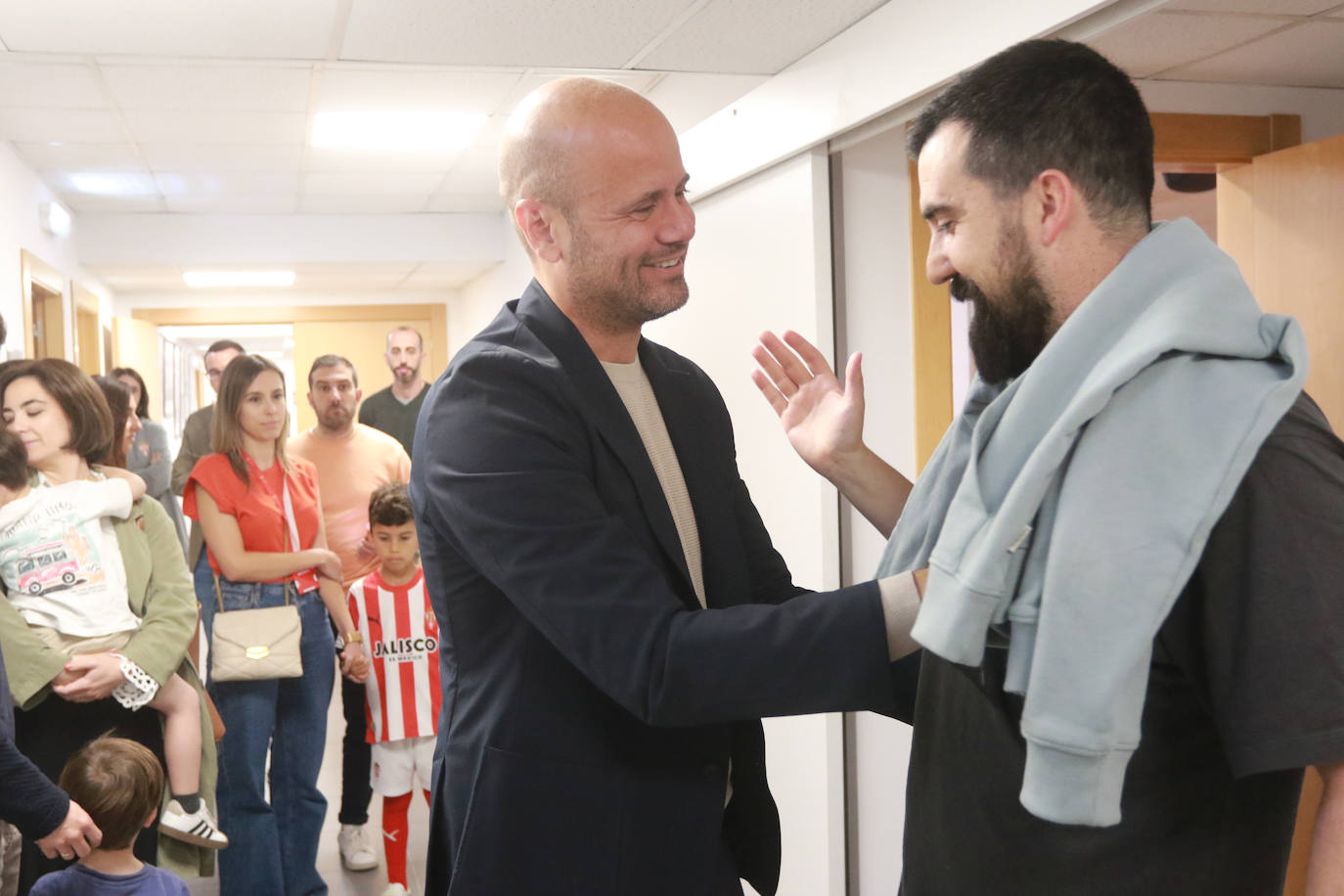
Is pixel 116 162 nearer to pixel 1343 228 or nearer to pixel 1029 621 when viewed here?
pixel 1343 228

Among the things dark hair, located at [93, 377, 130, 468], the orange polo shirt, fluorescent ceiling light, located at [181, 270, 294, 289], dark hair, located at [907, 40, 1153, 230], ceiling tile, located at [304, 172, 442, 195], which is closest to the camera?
dark hair, located at [907, 40, 1153, 230]

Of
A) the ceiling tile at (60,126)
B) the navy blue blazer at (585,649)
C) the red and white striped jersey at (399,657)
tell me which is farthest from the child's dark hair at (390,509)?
the navy blue blazer at (585,649)

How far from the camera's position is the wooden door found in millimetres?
2979

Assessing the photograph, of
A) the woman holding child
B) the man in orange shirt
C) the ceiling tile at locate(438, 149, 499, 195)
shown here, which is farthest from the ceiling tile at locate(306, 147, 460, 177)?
the woman holding child

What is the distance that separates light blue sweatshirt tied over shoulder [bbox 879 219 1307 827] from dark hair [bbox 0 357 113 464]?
235 centimetres

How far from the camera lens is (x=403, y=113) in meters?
4.64

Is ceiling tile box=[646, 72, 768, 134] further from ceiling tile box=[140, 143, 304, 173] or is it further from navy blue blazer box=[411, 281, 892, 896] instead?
navy blue blazer box=[411, 281, 892, 896]

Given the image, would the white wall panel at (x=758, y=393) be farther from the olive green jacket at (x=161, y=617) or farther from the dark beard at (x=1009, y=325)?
the dark beard at (x=1009, y=325)

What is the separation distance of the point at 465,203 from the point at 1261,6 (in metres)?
5.06

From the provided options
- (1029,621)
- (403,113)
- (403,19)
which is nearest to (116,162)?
(403,113)

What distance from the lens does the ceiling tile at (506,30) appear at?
2686mm

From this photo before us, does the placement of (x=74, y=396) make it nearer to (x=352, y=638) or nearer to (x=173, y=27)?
(x=173, y=27)

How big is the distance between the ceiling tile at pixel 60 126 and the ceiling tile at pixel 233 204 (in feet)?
4.72

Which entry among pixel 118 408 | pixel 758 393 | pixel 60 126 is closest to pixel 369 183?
pixel 60 126
